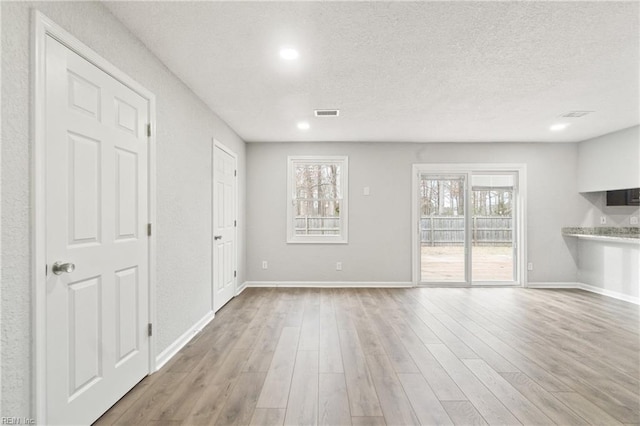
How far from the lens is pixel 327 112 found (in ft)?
12.7

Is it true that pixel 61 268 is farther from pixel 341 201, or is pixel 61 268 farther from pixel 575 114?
pixel 575 114

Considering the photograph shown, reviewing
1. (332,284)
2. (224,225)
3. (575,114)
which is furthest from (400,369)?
(575,114)

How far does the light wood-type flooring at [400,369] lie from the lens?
76.0 inches

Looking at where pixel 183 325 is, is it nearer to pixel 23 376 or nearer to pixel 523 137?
pixel 23 376

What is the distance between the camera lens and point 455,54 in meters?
2.47

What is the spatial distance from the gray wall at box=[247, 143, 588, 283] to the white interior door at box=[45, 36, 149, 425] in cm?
314

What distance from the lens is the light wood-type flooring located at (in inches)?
76.0

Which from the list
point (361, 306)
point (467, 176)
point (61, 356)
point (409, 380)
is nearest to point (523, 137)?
point (467, 176)

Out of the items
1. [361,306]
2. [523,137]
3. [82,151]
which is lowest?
[361,306]

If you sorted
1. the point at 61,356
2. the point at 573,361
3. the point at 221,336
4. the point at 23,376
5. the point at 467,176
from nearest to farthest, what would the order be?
the point at 23,376, the point at 61,356, the point at 573,361, the point at 221,336, the point at 467,176

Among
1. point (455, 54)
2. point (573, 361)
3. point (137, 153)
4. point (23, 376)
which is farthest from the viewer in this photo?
point (573, 361)

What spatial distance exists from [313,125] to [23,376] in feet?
12.6

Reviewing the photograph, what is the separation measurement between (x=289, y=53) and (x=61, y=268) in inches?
80.5

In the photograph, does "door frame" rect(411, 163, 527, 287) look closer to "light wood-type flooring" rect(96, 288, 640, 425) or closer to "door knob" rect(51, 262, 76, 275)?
"light wood-type flooring" rect(96, 288, 640, 425)
